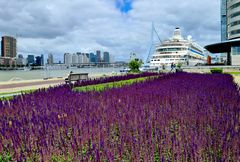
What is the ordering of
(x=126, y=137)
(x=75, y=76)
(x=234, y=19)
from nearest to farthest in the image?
1. (x=126, y=137)
2. (x=75, y=76)
3. (x=234, y=19)

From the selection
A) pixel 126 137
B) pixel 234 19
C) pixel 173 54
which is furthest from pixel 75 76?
pixel 234 19

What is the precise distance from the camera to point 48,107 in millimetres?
5113

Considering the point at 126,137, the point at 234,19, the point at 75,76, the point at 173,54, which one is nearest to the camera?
the point at 126,137

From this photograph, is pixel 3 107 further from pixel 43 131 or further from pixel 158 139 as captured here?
pixel 158 139

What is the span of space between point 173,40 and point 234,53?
25.5 meters

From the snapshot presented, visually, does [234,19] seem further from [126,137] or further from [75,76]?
[126,137]

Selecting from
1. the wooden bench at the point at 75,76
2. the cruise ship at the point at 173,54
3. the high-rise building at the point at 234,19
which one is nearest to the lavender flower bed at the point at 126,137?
the wooden bench at the point at 75,76

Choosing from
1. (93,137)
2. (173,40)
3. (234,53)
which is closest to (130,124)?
(93,137)

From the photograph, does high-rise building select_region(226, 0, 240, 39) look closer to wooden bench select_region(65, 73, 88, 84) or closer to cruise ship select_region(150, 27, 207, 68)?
cruise ship select_region(150, 27, 207, 68)

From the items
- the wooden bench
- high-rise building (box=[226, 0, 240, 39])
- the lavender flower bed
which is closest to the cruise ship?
high-rise building (box=[226, 0, 240, 39])

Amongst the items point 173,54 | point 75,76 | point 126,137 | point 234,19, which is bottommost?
point 126,137

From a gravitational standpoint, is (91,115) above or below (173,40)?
below

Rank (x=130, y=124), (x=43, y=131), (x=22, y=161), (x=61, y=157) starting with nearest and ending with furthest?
(x=22, y=161)
(x=61, y=157)
(x=43, y=131)
(x=130, y=124)

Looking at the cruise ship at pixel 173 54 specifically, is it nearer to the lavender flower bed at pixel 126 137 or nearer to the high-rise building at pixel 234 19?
the high-rise building at pixel 234 19
